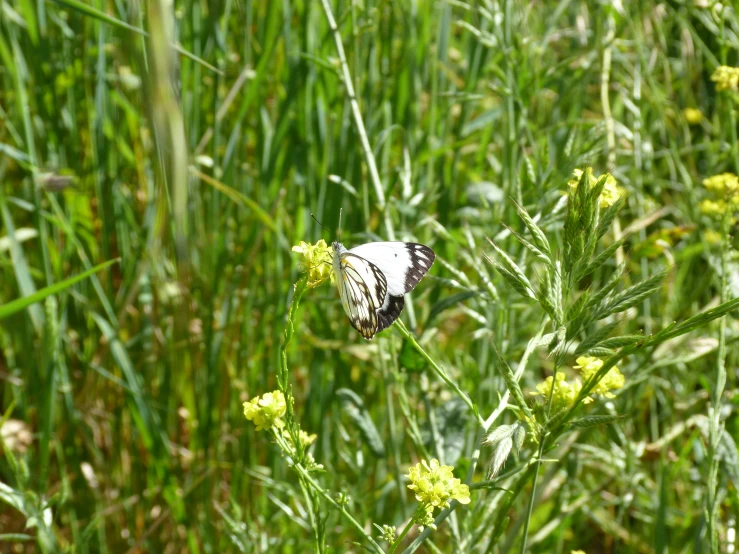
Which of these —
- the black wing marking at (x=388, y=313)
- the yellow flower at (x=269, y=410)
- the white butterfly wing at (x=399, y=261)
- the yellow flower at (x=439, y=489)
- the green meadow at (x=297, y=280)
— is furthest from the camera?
the green meadow at (x=297, y=280)

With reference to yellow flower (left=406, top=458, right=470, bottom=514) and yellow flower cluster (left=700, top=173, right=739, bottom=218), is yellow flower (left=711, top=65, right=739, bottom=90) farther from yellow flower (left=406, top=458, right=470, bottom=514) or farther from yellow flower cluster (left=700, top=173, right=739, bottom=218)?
yellow flower (left=406, top=458, right=470, bottom=514)

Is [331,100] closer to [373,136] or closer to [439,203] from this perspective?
[373,136]

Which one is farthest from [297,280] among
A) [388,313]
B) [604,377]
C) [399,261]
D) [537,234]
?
[537,234]

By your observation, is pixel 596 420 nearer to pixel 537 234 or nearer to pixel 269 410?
pixel 537 234

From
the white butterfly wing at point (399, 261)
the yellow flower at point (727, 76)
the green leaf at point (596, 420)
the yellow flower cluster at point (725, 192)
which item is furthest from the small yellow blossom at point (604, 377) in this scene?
the yellow flower at point (727, 76)

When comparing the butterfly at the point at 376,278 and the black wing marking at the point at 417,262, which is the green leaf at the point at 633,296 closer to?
the butterfly at the point at 376,278

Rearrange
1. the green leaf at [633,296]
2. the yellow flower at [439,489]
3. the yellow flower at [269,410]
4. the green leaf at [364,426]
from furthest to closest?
the green leaf at [364,426]
the yellow flower at [269,410]
the yellow flower at [439,489]
the green leaf at [633,296]

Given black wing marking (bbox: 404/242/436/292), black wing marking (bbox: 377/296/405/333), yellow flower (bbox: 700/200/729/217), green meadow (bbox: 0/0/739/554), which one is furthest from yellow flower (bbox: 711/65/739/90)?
black wing marking (bbox: 377/296/405/333)
